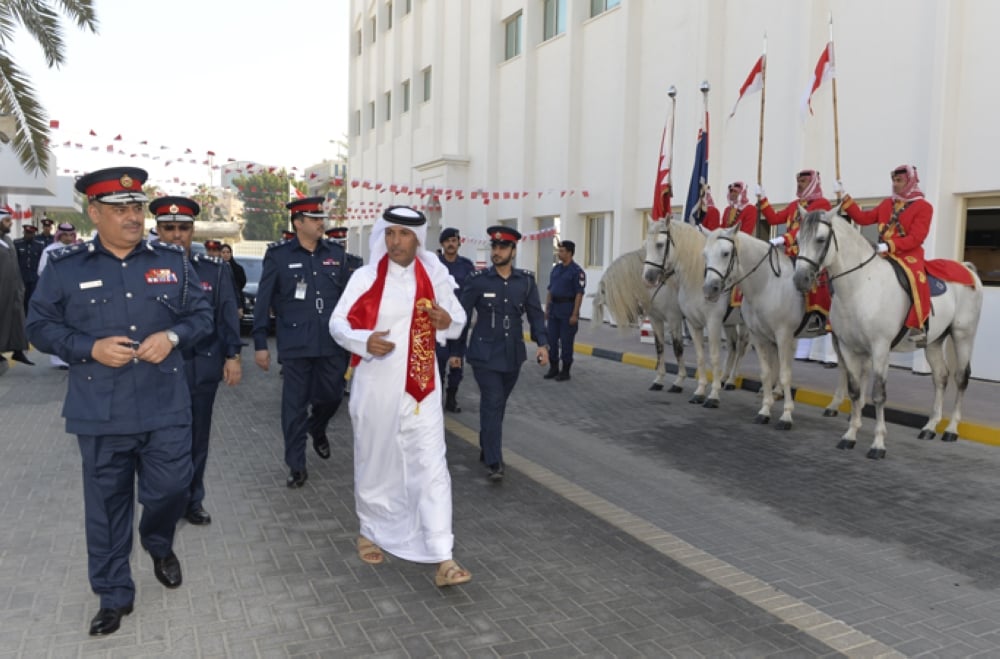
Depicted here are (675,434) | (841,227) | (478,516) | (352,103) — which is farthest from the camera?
(352,103)

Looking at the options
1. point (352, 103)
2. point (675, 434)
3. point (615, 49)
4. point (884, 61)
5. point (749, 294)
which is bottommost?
point (675, 434)

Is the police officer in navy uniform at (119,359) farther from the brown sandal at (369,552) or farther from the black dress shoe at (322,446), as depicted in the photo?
the black dress shoe at (322,446)

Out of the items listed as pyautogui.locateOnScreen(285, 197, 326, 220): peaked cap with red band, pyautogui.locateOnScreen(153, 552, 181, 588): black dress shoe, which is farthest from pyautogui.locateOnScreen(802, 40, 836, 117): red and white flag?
pyautogui.locateOnScreen(153, 552, 181, 588): black dress shoe

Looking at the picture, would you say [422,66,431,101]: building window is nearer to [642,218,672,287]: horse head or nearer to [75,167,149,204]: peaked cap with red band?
[642,218,672,287]: horse head

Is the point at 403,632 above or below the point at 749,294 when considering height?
below

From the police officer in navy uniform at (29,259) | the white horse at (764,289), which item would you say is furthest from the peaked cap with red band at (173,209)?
the police officer in navy uniform at (29,259)

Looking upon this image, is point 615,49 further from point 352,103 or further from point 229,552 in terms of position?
point 352,103

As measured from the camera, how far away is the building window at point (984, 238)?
36.5ft

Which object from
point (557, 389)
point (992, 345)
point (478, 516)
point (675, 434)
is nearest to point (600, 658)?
point (478, 516)

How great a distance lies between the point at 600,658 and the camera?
3.52m

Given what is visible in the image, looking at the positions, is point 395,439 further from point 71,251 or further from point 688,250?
point 688,250

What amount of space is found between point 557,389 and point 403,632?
24.5 feet

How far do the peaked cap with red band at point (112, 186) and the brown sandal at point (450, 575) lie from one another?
7.82ft

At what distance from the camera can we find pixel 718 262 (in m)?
8.98
